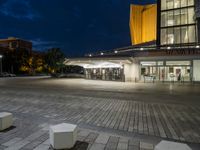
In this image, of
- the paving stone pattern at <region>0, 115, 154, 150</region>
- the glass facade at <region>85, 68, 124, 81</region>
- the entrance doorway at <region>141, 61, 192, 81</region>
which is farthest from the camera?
the glass facade at <region>85, 68, 124, 81</region>

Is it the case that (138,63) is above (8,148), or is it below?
above

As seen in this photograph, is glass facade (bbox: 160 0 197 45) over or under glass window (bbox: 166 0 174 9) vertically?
under

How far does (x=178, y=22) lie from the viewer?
1278 inches

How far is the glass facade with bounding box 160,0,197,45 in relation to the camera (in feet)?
103

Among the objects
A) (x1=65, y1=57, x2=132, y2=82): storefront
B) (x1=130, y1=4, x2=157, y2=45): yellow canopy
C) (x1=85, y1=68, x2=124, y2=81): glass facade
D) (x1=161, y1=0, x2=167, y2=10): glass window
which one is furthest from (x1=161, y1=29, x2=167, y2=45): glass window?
(x1=85, y1=68, x2=124, y2=81): glass facade

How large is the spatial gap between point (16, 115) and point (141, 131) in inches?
194

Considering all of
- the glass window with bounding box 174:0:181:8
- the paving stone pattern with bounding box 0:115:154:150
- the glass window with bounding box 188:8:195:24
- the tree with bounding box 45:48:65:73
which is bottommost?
the paving stone pattern with bounding box 0:115:154:150

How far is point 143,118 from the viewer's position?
7051 millimetres

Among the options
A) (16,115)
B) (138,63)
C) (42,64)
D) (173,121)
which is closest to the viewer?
(173,121)

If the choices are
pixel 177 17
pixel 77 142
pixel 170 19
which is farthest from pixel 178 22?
pixel 77 142

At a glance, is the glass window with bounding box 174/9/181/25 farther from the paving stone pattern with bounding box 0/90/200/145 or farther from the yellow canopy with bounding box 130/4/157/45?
the paving stone pattern with bounding box 0/90/200/145

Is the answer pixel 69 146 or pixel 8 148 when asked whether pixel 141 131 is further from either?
pixel 8 148

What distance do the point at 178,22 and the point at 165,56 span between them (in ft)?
31.4

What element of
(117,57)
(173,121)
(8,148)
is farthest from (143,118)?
(117,57)
